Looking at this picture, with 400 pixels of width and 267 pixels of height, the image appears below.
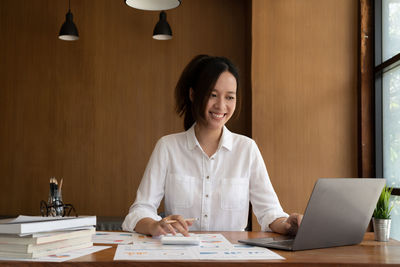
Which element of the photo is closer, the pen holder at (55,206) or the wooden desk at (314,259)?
the wooden desk at (314,259)

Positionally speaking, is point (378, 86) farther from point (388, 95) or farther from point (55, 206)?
point (55, 206)

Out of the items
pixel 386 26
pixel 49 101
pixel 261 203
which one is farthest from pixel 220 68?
pixel 49 101

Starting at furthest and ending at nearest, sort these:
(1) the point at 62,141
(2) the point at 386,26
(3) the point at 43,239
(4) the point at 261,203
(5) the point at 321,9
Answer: (1) the point at 62,141 → (5) the point at 321,9 → (2) the point at 386,26 → (4) the point at 261,203 → (3) the point at 43,239

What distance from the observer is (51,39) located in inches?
183

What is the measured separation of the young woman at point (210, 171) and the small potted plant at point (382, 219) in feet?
1.47

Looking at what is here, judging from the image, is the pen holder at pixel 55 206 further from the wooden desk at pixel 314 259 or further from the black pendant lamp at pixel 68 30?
the wooden desk at pixel 314 259

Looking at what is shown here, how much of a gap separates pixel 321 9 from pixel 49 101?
8.96 ft

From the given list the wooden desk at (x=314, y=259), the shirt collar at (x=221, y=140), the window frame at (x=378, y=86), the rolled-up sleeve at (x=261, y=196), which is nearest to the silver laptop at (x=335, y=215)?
the wooden desk at (x=314, y=259)

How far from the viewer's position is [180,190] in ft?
6.97

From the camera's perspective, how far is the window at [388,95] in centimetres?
305

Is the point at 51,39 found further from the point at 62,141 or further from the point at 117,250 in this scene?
the point at 117,250

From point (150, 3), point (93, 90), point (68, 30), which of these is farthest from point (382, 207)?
point (93, 90)

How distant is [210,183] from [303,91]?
5.88 feet

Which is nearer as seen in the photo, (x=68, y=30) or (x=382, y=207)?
(x=382, y=207)
